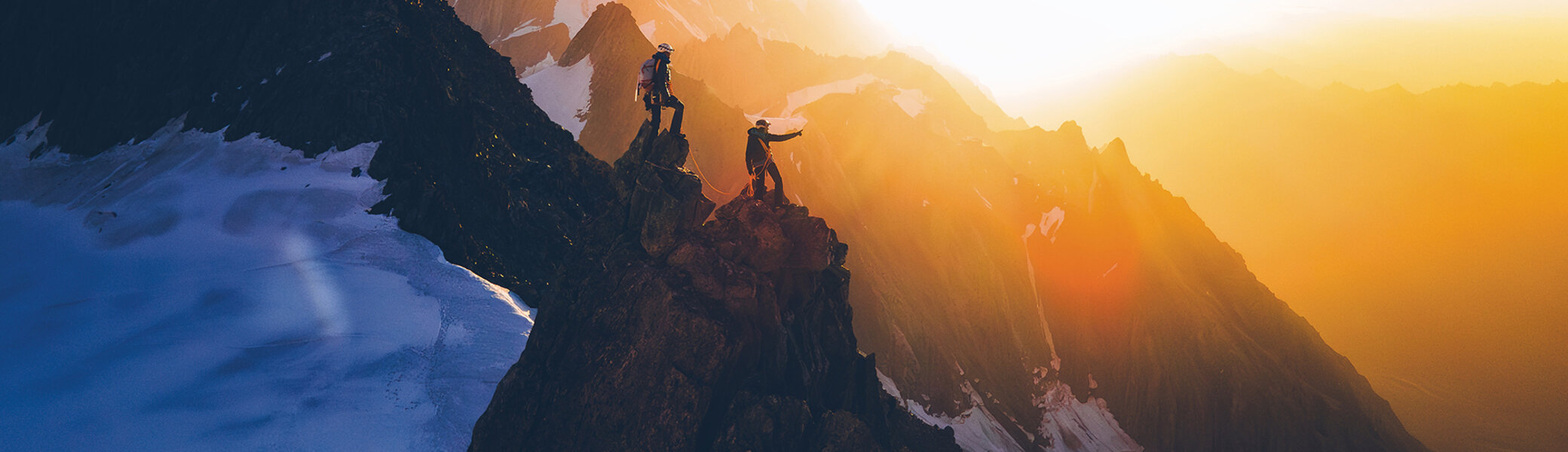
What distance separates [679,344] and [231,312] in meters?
18.4

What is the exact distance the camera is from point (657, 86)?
83.6 feet

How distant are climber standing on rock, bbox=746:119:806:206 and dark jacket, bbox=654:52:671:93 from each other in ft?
12.1

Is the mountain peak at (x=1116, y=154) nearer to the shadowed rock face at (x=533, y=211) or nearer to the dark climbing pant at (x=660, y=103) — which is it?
the shadowed rock face at (x=533, y=211)

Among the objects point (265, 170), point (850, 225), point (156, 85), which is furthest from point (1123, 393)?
point (156, 85)

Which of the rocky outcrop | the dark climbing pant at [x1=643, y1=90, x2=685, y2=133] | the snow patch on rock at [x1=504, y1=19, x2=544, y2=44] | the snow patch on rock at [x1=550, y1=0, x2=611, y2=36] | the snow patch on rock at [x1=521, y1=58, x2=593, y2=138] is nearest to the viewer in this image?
the rocky outcrop

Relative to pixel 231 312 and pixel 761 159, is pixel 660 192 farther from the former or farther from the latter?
pixel 231 312

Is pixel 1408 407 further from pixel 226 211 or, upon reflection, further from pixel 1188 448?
pixel 226 211

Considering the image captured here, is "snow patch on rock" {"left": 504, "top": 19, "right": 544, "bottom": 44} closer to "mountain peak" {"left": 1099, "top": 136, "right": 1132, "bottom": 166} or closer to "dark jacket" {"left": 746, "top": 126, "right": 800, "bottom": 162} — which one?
"mountain peak" {"left": 1099, "top": 136, "right": 1132, "bottom": 166}

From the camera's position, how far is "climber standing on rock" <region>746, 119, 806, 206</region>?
82.5 feet

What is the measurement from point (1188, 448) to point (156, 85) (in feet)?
386

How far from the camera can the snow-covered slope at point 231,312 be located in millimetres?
21953

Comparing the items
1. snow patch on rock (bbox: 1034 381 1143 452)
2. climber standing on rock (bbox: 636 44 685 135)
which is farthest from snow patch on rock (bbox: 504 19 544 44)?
climber standing on rock (bbox: 636 44 685 135)

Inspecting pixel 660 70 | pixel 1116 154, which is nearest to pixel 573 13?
pixel 1116 154

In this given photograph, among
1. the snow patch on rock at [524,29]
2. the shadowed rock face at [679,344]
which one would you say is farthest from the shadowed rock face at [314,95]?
the snow patch on rock at [524,29]
